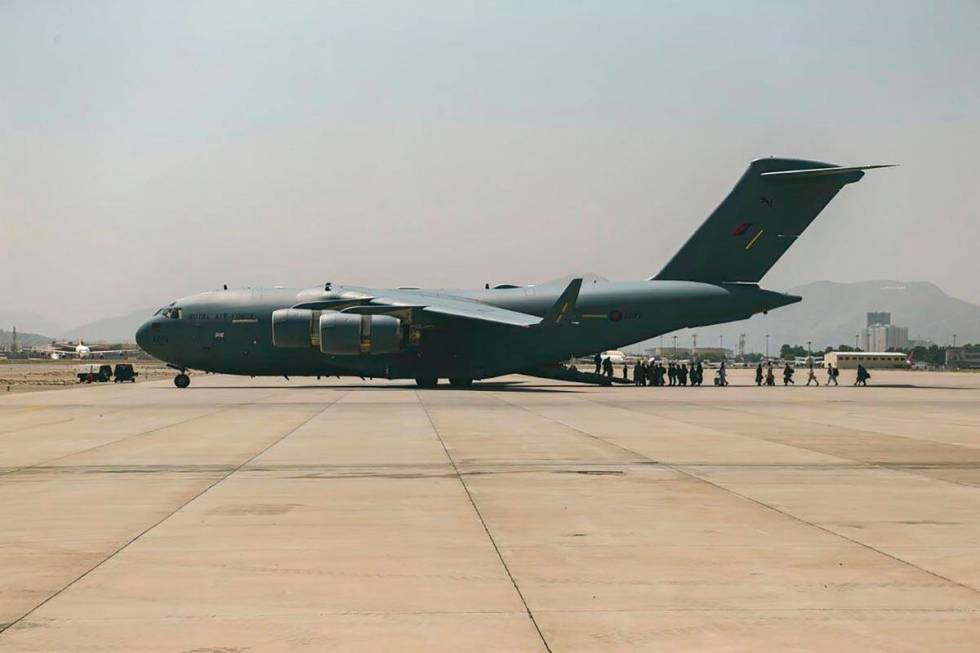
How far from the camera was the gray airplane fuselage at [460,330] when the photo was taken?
42750 mm

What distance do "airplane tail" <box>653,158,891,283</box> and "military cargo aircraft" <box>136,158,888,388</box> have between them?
0.04 meters

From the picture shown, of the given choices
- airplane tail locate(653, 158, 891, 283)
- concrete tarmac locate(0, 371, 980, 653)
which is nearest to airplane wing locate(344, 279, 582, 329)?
airplane tail locate(653, 158, 891, 283)

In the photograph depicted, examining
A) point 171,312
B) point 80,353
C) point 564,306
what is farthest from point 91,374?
point 80,353

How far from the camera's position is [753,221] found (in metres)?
44.9

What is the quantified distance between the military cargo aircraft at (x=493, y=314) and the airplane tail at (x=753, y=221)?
4 cm

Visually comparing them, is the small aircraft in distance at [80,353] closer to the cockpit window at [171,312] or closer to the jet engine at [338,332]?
the cockpit window at [171,312]

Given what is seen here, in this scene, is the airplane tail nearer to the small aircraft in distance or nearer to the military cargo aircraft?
the military cargo aircraft

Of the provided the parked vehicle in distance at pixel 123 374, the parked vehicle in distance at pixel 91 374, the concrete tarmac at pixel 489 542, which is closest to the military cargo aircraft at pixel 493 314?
the parked vehicle in distance at pixel 91 374

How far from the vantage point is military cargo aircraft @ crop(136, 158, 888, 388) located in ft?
136

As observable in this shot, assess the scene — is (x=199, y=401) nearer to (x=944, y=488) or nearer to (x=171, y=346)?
(x=171, y=346)

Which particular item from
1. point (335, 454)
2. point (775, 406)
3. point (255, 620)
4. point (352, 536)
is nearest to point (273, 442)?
point (335, 454)

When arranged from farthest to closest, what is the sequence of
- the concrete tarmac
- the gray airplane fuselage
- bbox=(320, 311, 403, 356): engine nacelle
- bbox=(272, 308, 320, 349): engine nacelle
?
the gray airplane fuselage < bbox=(272, 308, 320, 349): engine nacelle < bbox=(320, 311, 403, 356): engine nacelle < the concrete tarmac

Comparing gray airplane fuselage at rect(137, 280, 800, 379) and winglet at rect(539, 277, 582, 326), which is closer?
winglet at rect(539, 277, 582, 326)

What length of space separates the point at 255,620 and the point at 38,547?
3.43 metres
